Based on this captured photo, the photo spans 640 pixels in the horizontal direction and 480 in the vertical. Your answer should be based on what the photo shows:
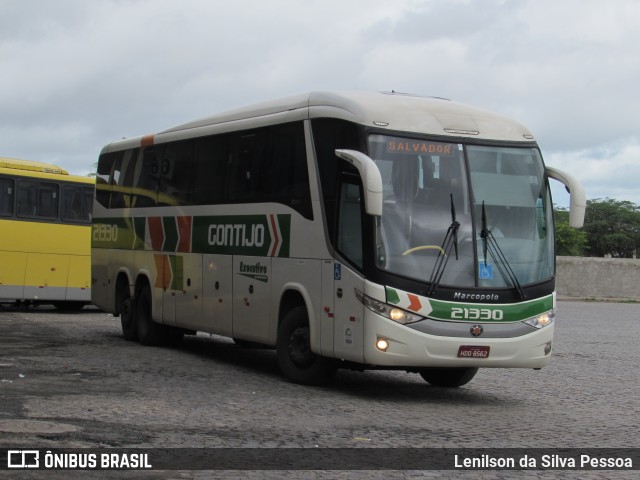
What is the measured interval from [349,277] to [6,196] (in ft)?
59.3

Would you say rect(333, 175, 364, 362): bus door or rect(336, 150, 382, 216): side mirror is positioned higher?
rect(336, 150, 382, 216): side mirror

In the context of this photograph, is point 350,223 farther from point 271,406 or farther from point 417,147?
point 271,406

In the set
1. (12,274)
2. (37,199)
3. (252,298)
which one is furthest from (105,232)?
(37,199)

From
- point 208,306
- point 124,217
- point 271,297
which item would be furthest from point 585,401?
point 124,217

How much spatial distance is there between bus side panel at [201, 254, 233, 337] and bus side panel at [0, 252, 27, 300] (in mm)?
12997

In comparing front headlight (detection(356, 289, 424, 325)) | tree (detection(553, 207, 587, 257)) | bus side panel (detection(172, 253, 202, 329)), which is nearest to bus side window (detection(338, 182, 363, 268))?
front headlight (detection(356, 289, 424, 325))

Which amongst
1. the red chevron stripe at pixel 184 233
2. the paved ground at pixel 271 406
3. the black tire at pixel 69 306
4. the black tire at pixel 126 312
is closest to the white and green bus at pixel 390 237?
the paved ground at pixel 271 406

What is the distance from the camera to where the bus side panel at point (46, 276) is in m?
30.0

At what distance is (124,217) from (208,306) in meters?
4.41

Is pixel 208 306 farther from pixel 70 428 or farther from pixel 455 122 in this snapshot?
pixel 70 428

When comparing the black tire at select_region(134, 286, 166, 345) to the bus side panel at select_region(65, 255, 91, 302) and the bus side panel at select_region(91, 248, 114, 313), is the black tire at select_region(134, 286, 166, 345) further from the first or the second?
the bus side panel at select_region(65, 255, 91, 302)

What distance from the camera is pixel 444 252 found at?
1334cm

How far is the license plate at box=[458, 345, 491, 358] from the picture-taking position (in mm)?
13198

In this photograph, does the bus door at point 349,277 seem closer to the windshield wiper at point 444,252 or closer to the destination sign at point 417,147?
the destination sign at point 417,147
